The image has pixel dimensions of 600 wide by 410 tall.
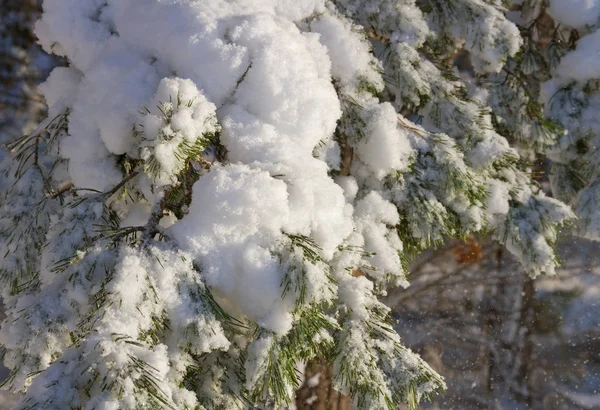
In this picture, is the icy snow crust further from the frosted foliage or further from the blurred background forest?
the blurred background forest

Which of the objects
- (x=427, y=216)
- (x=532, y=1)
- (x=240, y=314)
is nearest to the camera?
(x=240, y=314)

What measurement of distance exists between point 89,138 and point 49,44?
0.57 meters

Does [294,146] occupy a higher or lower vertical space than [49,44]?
higher

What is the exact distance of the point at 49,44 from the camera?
1.97 metres

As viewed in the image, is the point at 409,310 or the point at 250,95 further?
the point at 409,310

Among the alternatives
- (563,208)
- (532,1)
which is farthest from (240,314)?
(532,1)

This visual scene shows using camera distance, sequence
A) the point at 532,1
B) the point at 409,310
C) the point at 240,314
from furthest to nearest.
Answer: the point at 409,310, the point at 532,1, the point at 240,314

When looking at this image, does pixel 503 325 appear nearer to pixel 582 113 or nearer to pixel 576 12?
pixel 582 113

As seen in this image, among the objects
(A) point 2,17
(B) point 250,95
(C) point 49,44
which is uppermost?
(B) point 250,95

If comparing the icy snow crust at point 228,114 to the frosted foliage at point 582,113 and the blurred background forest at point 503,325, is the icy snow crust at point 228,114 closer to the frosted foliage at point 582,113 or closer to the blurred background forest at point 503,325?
the frosted foliage at point 582,113

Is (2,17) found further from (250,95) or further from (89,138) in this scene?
(250,95)

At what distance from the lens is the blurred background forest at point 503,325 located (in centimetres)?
591

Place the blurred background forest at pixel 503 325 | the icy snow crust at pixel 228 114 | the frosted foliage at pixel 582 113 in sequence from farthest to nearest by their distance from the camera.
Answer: the blurred background forest at pixel 503 325 < the frosted foliage at pixel 582 113 < the icy snow crust at pixel 228 114

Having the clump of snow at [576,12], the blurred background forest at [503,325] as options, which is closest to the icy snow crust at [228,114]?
the clump of snow at [576,12]
